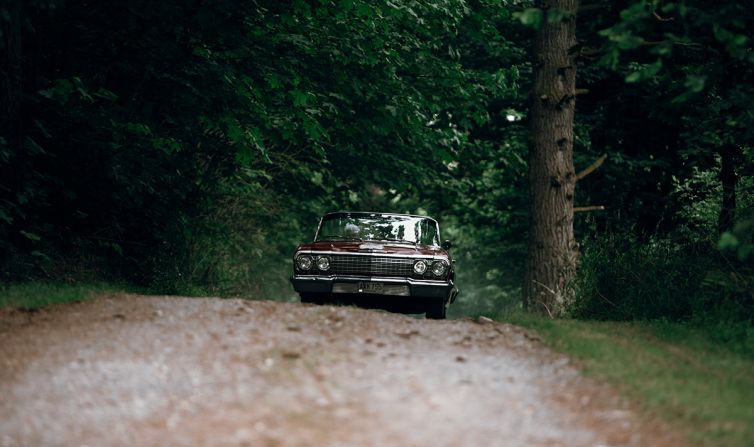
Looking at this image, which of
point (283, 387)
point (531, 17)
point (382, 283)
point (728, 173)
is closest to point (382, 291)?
point (382, 283)

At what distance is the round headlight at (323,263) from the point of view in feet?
42.5

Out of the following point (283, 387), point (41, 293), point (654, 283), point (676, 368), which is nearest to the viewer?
point (283, 387)

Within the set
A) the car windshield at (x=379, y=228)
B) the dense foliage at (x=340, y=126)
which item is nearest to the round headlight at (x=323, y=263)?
the car windshield at (x=379, y=228)

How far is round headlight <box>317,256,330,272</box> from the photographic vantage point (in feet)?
42.5

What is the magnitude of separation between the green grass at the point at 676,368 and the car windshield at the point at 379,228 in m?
3.19

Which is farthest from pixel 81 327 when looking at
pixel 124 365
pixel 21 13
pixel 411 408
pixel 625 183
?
pixel 625 183

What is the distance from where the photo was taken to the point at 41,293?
36.0 ft

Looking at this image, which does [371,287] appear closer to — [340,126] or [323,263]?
[323,263]

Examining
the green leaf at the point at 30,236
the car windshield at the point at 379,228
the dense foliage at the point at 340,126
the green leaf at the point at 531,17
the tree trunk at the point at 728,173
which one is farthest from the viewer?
the tree trunk at the point at 728,173

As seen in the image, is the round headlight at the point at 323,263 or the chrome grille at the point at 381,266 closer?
the chrome grille at the point at 381,266

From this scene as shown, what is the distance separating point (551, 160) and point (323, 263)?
4017 mm

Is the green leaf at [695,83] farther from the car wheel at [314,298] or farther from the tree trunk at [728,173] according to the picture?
the car wheel at [314,298]

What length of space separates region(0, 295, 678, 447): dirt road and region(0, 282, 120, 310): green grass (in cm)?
97

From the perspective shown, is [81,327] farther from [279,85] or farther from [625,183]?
[625,183]
